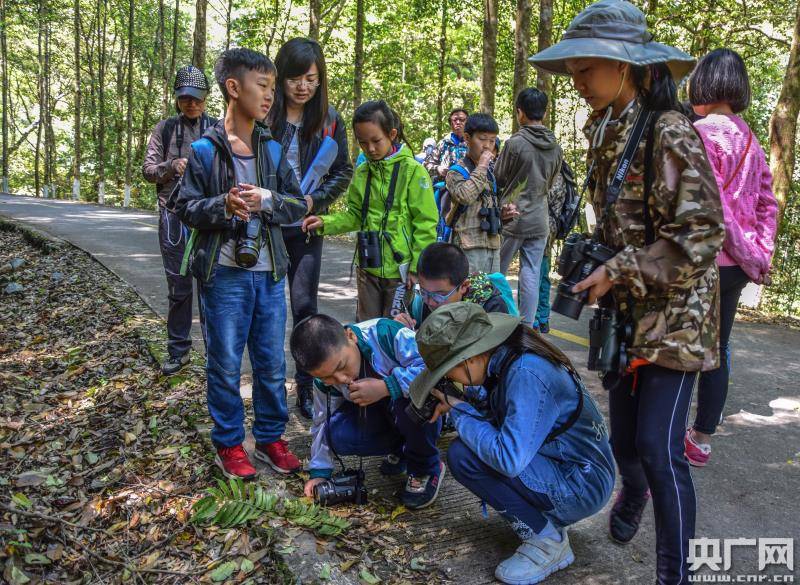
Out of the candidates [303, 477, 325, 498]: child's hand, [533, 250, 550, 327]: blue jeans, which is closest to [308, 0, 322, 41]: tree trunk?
[533, 250, 550, 327]: blue jeans

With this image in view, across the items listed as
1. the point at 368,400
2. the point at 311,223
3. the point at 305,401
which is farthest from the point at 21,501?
the point at 311,223

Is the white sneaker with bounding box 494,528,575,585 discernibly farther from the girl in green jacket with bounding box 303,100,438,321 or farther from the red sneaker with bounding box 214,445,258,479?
the girl in green jacket with bounding box 303,100,438,321

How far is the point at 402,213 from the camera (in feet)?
13.2

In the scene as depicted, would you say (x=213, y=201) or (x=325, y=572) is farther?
(x=213, y=201)

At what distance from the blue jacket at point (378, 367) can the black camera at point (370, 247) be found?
0.77 metres

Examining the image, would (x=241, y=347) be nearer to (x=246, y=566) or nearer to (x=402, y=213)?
(x=246, y=566)

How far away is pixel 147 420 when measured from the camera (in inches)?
162

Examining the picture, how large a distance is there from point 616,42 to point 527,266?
3583 millimetres

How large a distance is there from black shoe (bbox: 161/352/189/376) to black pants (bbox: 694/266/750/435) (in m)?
3.56

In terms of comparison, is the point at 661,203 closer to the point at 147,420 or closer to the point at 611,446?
the point at 611,446

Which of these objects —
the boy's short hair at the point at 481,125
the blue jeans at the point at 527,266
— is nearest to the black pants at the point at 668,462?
the boy's short hair at the point at 481,125

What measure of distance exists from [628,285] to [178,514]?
2.41 meters

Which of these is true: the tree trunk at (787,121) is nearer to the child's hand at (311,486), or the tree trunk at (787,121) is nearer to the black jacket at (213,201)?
the black jacket at (213,201)

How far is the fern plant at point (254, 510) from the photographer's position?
290cm
